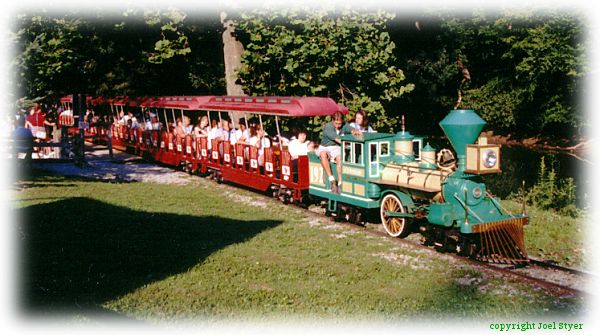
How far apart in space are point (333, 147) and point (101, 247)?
5619 millimetres

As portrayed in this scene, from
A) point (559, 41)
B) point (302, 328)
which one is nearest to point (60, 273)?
point (302, 328)

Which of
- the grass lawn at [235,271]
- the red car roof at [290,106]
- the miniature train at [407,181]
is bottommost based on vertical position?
the grass lawn at [235,271]

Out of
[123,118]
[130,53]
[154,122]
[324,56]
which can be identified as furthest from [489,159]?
[130,53]

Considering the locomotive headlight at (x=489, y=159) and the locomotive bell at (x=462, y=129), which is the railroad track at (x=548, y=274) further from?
the locomotive bell at (x=462, y=129)

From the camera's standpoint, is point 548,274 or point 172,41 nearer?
point 548,274

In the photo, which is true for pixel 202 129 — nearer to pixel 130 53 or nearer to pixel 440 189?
pixel 130 53

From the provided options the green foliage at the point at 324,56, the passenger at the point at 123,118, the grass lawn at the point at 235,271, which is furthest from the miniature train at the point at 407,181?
the passenger at the point at 123,118

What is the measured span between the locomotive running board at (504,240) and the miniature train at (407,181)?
17mm

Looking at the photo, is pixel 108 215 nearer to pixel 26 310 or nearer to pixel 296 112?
pixel 296 112

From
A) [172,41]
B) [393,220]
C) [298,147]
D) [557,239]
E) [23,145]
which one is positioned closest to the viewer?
[557,239]

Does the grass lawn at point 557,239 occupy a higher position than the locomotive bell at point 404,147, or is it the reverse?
the locomotive bell at point 404,147

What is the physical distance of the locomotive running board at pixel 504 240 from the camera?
10.4 m

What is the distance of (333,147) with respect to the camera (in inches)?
551

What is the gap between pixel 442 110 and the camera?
46.1 meters
